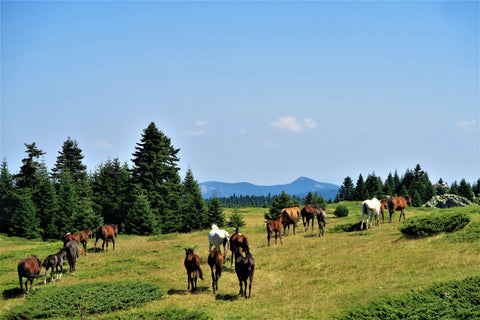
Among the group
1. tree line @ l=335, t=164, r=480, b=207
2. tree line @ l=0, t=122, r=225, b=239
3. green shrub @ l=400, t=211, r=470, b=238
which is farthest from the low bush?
tree line @ l=335, t=164, r=480, b=207

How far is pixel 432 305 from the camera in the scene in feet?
Result: 37.8

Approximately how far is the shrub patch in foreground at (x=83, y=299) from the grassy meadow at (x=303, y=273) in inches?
20.7

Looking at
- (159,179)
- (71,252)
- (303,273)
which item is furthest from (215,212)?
(303,273)

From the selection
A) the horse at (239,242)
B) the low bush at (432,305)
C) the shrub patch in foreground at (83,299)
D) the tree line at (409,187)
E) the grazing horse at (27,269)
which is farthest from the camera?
the tree line at (409,187)

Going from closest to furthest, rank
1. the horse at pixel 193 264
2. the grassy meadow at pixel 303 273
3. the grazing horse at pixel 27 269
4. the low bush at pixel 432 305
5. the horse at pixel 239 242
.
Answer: the low bush at pixel 432 305 → the grassy meadow at pixel 303 273 → the horse at pixel 193 264 → the grazing horse at pixel 27 269 → the horse at pixel 239 242

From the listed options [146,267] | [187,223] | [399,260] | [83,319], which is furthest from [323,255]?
[187,223]

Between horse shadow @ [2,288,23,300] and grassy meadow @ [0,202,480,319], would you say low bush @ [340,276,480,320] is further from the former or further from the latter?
horse shadow @ [2,288,23,300]

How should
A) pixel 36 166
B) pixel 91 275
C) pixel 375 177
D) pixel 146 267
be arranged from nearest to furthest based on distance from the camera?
pixel 91 275
pixel 146 267
pixel 36 166
pixel 375 177

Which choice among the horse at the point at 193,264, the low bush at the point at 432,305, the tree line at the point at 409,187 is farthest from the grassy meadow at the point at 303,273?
the tree line at the point at 409,187

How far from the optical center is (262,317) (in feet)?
40.8

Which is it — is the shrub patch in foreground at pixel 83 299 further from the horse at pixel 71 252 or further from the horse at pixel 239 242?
the horse at pixel 239 242

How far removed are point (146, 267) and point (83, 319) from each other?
9.83m

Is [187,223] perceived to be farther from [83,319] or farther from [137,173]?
[83,319]

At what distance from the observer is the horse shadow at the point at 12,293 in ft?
57.4
